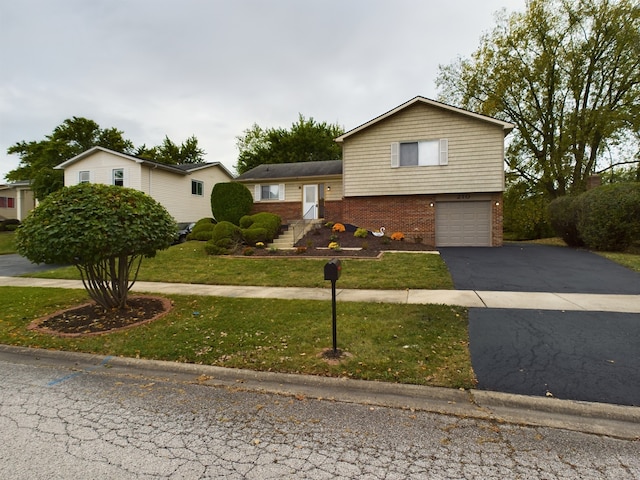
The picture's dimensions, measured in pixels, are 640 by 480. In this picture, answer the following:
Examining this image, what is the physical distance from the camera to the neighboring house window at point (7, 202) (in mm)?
34344

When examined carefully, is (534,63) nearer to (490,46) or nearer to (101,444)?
(490,46)

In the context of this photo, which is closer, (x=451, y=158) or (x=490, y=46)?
(x=451, y=158)

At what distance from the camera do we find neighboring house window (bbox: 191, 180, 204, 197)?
2462cm

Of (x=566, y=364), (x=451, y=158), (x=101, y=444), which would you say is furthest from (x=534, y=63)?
(x=101, y=444)

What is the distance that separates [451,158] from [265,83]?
37.4ft

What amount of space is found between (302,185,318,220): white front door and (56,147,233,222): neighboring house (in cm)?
839

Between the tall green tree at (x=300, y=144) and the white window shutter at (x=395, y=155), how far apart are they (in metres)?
22.3

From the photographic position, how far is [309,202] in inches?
844

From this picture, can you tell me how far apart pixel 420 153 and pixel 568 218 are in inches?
280

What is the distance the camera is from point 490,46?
24422mm

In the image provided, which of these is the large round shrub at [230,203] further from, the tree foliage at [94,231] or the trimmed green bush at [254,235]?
the tree foliage at [94,231]

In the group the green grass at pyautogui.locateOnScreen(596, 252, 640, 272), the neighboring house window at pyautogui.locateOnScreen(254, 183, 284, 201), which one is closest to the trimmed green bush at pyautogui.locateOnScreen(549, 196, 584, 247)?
the green grass at pyautogui.locateOnScreen(596, 252, 640, 272)

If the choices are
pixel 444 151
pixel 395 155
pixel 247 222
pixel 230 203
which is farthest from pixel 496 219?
pixel 230 203

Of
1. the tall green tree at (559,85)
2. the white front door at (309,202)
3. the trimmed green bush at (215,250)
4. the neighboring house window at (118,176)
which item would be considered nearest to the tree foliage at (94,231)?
the trimmed green bush at (215,250)
